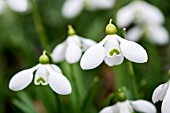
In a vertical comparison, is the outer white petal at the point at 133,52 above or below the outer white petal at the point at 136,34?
below

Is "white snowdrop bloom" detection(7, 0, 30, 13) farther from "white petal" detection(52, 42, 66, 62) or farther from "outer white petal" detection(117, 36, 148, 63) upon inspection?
"outer white petal" detection(117, 36, 148, 63)

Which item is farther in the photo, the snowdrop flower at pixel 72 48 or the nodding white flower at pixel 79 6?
the nodding white flower at pixel 79 6

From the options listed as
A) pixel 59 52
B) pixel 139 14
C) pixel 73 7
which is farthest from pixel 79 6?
pixel 59 52

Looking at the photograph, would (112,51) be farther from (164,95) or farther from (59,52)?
(59,52)

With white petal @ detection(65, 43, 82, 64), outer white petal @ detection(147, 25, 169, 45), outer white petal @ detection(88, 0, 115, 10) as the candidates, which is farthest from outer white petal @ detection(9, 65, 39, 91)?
outer white petal @ detection(88, 0, 115, 10)

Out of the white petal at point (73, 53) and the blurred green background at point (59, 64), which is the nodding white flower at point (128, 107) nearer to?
the white petal at point (73, 53)

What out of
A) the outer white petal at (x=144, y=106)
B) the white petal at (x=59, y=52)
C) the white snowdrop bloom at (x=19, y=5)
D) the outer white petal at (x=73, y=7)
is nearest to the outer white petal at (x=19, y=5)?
the white snowdrop bloom at (x=19, y=5)
